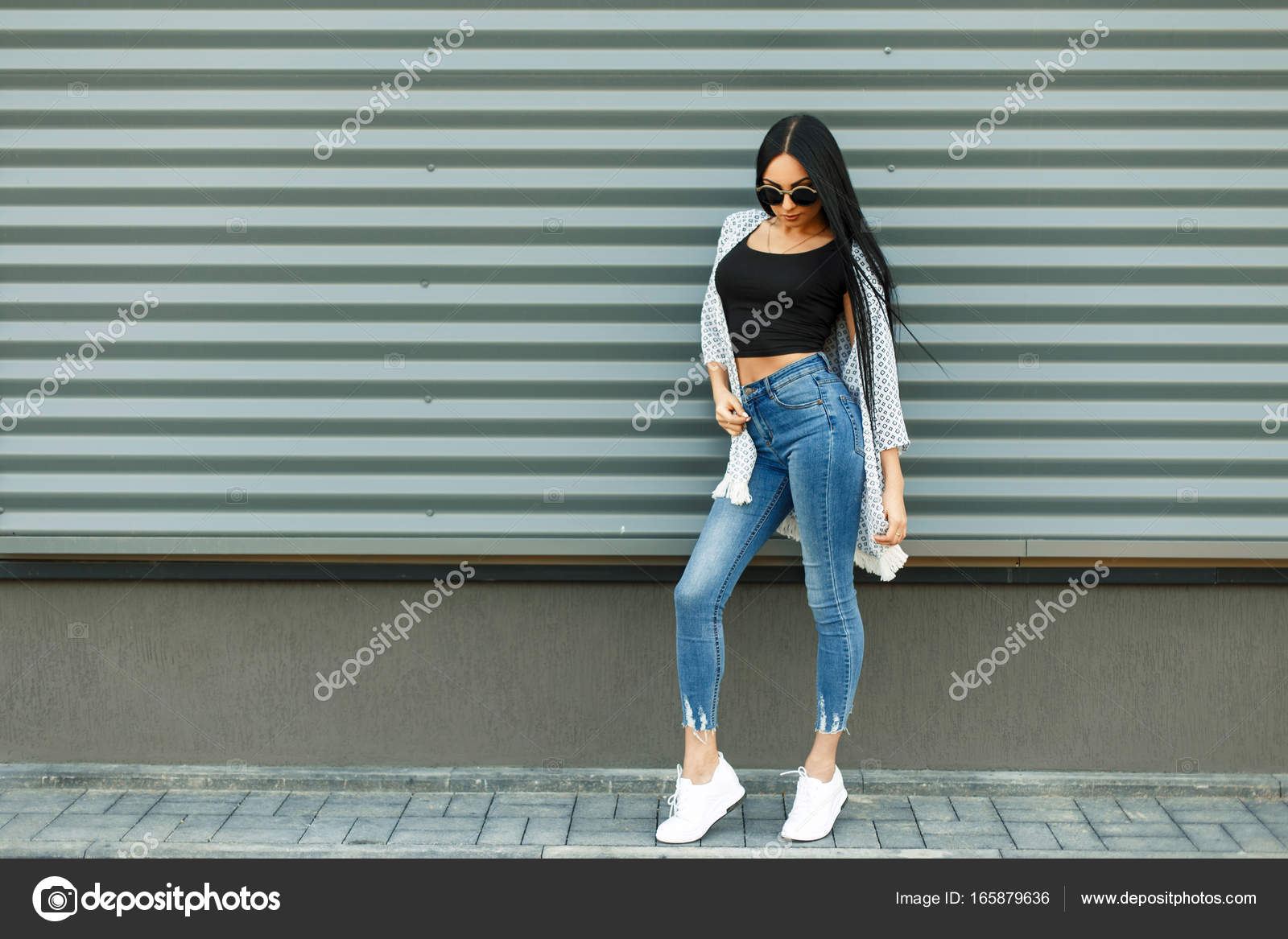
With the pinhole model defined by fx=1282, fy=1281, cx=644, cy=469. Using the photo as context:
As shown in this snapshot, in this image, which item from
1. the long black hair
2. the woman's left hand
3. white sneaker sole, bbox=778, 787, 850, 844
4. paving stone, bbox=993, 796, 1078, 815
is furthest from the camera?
paving stone, bbox=993, 796, 1078, 815

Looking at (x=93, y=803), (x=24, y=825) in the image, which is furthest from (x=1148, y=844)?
(x=24, y=825)

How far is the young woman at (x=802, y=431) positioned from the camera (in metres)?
3.90

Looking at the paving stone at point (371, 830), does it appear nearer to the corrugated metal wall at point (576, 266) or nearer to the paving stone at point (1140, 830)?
the corrugated metal wall at point (576, 266)

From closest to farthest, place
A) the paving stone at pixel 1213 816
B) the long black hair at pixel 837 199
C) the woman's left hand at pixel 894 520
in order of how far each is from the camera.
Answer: the long black hair at pixel 837 199 → the woman's left hand at pixel 894 520 → the paving stone at pixel 1213 816

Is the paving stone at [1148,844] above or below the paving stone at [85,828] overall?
below

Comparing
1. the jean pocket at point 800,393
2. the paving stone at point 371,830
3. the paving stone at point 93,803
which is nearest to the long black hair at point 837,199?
the jean pocket at point 800,393

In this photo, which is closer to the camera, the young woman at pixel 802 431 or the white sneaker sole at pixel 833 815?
the young woman at pixel 802 431

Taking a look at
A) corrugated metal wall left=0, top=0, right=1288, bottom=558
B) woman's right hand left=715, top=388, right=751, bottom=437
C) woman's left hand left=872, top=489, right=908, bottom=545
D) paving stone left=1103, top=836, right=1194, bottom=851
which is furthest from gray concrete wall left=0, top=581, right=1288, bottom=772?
woman's right hand left=715, top=388, right=751, bottom=437

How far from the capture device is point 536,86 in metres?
4.38

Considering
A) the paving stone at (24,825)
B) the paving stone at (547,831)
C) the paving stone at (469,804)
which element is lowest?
the paving stone at (469,804)

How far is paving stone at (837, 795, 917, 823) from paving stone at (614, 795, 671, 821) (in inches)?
24.4

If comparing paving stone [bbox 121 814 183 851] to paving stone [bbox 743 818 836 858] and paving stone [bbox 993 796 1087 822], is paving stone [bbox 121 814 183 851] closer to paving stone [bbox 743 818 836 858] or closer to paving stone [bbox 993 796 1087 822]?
paving stone [bbox 743 818 836 858]

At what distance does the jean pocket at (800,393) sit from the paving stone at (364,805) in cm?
191

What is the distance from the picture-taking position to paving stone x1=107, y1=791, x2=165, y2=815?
14.2 feet
